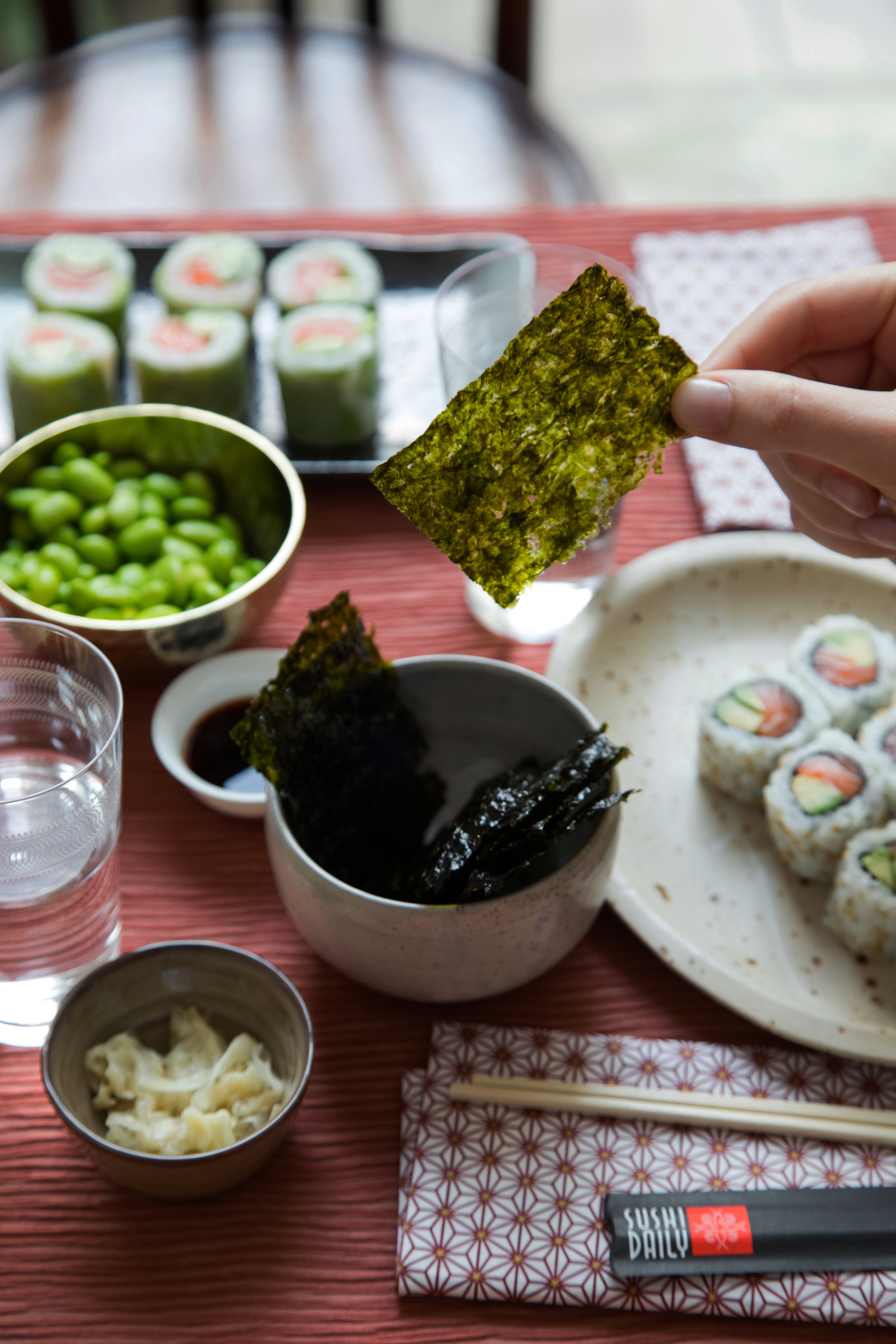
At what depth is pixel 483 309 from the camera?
1522mm

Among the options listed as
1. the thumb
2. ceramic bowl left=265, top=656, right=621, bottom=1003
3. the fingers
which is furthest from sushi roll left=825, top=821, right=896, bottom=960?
the fingers

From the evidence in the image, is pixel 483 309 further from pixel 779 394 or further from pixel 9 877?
pixel 9 877

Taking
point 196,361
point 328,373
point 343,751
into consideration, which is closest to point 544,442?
point 343,751

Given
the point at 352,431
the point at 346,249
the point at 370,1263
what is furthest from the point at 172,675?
the point at 346,249

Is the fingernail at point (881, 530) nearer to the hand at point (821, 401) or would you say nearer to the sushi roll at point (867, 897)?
the hand at point (821, 401)

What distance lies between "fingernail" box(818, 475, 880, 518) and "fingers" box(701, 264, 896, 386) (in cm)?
15

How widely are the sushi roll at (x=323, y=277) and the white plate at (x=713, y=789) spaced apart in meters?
0.63

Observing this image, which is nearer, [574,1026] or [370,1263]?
[370,1263]

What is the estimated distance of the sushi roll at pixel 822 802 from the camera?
1226mm

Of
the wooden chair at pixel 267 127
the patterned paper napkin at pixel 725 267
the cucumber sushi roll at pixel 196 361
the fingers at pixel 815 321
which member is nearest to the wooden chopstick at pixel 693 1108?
the fingers at pixel 815 321

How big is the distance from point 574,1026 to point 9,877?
0.52 meters

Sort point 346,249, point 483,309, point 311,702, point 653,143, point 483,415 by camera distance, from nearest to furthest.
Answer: point 483,415 < point 311,702 < point 483,309 < point 346,249 < point 653,143

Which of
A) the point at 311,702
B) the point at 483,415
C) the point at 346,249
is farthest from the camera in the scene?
the point at 346,249

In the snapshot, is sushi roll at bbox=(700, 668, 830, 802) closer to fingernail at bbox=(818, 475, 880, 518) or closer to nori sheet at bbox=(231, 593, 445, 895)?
fingernail at bbox=(818, 475, 880, 518)
